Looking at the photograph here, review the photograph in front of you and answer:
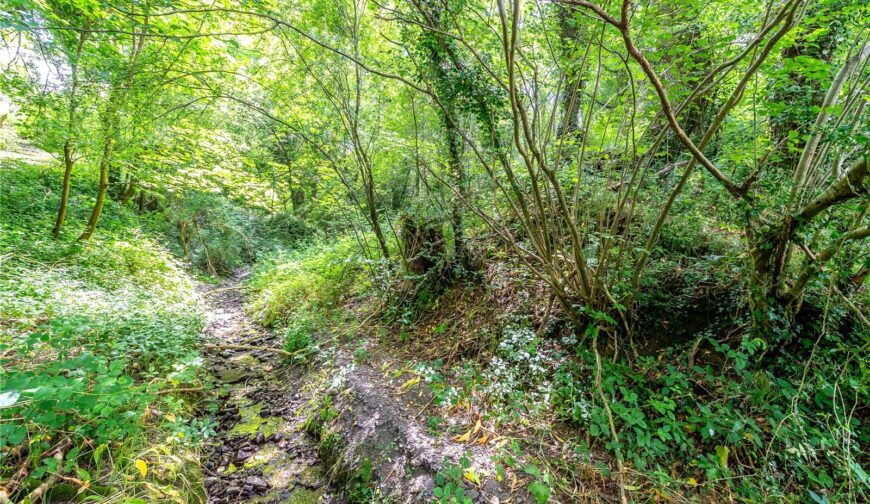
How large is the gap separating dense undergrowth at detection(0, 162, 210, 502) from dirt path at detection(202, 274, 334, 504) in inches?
11.3

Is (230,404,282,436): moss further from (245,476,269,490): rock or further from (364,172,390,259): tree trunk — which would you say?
(364,172,390,259): tree trunk

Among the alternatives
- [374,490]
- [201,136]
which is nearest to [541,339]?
[374,490]

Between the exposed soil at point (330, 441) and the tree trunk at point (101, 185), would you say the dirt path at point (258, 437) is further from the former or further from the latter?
the tree trunk at point (101, 185)

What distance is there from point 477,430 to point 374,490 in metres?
0.93

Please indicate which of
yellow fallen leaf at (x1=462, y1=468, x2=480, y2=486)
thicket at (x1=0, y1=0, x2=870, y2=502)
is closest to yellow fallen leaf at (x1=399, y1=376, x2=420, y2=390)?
thicket at (x1=0, y1=0, x2=870, y2=502)

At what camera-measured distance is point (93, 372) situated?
7.86ft

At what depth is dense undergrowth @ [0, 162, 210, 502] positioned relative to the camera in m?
1.97

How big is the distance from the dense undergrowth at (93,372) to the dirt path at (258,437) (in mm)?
286

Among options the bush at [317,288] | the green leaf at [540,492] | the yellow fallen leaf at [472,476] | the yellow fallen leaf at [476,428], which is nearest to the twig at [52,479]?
the yellow fallen leaf at [472,476]

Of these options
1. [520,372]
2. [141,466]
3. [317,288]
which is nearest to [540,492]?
[520,372]

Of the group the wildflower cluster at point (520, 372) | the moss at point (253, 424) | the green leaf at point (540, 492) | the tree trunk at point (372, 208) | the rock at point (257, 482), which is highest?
the tree trunk at point (372, 208)

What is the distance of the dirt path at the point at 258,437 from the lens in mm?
2750

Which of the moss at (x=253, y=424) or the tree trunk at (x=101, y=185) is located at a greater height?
the tree trunk at (x=101, y=185)

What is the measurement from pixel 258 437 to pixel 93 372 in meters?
1.59
